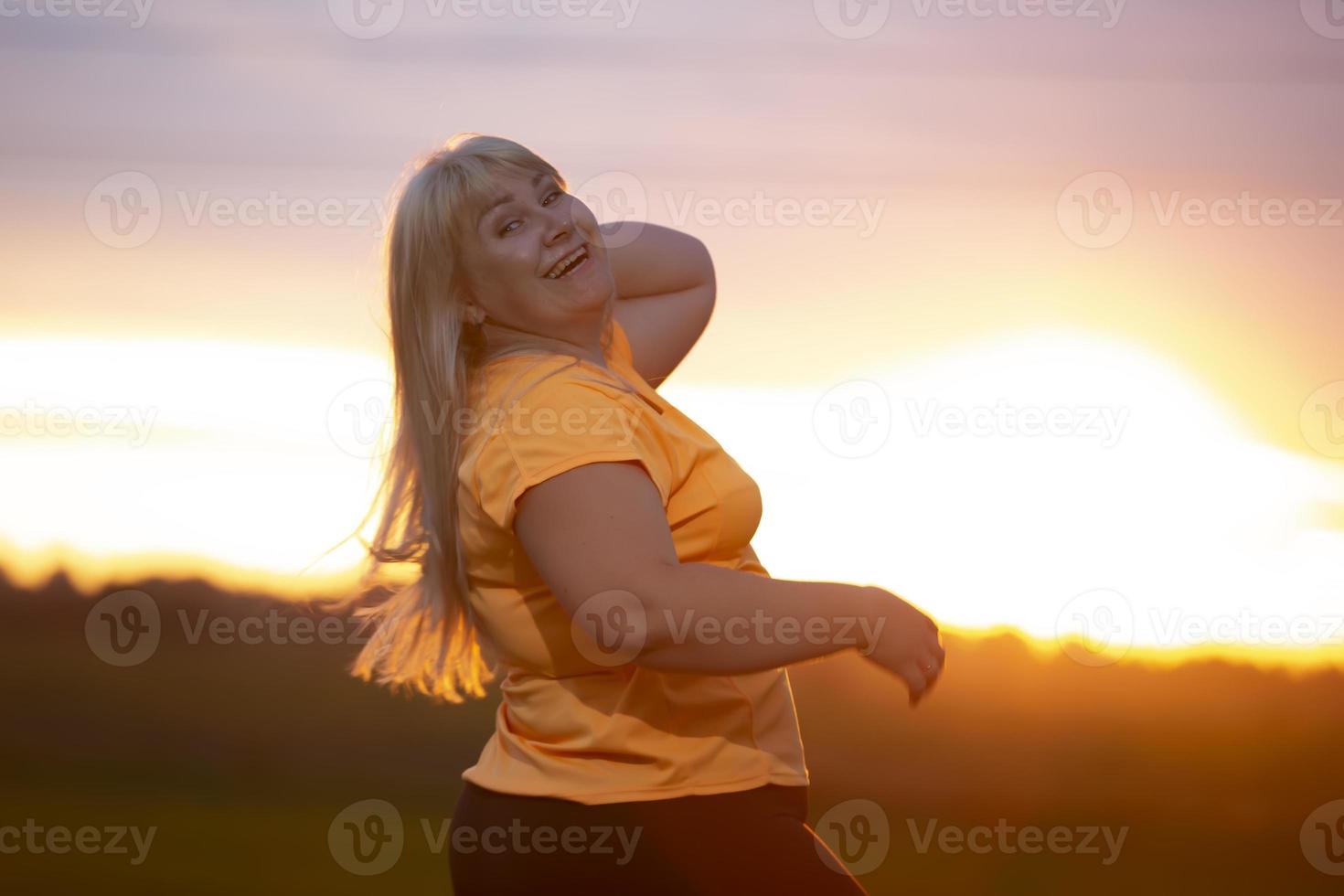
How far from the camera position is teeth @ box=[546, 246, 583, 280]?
1490 millimetres

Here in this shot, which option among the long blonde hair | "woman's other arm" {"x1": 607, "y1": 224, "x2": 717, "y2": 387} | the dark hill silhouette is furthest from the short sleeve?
the dark hill silhouette

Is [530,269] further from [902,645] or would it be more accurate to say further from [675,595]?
[902,645]

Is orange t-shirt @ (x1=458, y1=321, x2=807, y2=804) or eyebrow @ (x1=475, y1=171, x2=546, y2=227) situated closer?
orange t-shirt @ (x1=458, y1=321, x2=807, y2=804)

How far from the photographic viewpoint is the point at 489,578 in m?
1.40

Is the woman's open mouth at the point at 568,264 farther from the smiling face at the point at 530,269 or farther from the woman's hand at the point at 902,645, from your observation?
the woman's hand at the point at 902,645

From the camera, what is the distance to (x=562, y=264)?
1497 mm

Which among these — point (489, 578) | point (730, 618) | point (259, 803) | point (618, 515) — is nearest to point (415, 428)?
point (489, 578)

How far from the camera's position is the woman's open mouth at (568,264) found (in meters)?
1.49

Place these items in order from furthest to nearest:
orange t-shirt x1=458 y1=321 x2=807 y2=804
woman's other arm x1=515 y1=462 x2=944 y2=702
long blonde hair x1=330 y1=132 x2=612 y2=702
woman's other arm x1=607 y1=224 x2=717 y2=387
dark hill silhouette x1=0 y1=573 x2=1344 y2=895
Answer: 1. dark hill silhouette x1=0 y1=573 x2=1344 y2=895
2. woman's other arm x1=607 y1=224 x2=717 y2=387
3. long blonde hair x1=330 y1=132 x2=612 y2=702
4. orange t-shirt x1=458 y1=321 x2=807 y2=804
5. woman's other arm x1=515 y1=462 x2=944 y2=702

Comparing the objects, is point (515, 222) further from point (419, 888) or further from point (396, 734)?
point (396, 734)

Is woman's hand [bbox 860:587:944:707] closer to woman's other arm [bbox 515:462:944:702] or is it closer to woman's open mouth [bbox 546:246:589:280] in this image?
woman's other arm [bbox 515:462:944:702]

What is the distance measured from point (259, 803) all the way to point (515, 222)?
494cm

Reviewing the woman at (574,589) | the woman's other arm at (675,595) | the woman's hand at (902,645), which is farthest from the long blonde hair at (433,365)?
the woman's hand at (902,645)

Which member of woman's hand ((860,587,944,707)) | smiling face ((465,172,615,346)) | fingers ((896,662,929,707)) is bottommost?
fingers ((896,662,929,707))
